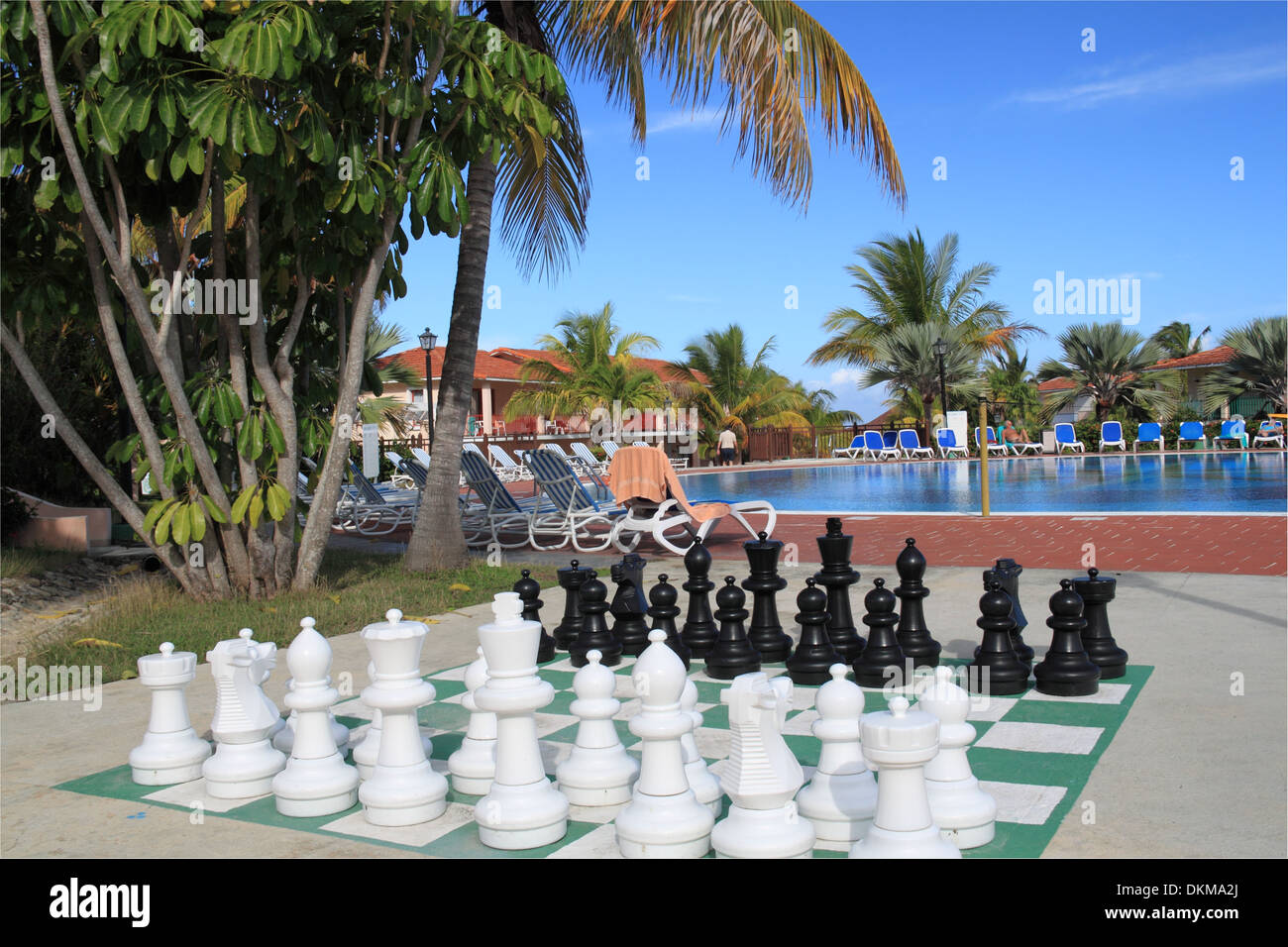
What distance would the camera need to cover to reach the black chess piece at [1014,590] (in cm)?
406

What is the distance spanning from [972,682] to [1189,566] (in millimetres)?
3992

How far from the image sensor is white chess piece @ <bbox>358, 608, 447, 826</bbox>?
2.77 meters

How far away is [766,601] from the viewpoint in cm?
451

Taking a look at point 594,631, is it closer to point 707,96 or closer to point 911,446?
point 707,96

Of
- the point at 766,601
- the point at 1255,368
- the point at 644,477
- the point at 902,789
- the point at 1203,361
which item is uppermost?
the point at 1203,361

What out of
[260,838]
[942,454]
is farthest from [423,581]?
[942,454]

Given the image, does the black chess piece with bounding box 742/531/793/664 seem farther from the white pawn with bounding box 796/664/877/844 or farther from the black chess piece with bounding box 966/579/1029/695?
the white pawn with bounding box 796/664/877/844

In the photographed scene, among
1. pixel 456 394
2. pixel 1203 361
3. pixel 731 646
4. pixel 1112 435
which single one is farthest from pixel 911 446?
pixel 731 646

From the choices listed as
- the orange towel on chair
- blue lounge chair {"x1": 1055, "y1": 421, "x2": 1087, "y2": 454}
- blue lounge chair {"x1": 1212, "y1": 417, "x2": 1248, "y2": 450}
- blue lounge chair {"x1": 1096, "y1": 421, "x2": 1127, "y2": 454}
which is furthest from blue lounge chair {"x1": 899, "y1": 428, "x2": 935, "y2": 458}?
the orange towel on chair

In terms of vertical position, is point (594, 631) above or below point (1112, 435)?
below

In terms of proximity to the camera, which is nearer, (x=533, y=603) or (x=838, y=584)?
(x=838, y=584)

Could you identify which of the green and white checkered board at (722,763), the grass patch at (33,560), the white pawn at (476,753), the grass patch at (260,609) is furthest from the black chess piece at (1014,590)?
the grass patch at (33,560)

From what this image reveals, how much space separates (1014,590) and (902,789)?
272 cm
